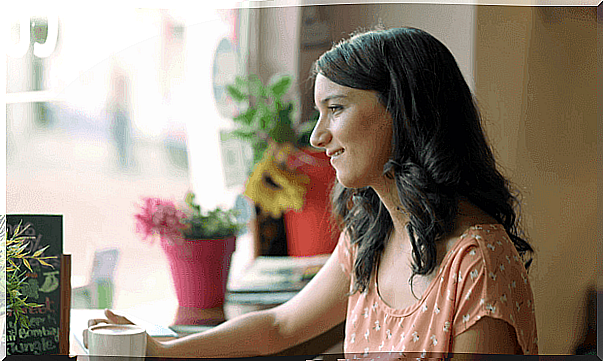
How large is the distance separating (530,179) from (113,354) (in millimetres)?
693

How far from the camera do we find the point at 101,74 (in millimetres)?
907

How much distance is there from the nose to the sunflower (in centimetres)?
5

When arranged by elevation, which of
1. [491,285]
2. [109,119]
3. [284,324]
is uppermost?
[109,119]

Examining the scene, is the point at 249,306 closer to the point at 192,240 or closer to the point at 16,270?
the point at 192,240

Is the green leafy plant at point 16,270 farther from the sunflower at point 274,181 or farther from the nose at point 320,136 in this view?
the nose at point 320,136

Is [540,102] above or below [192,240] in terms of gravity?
above

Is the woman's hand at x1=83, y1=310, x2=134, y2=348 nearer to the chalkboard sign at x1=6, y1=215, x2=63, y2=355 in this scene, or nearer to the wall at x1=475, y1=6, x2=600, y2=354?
the chalkboard sign at x1=6, y1=215, x2=63, y2=355

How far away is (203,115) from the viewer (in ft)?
3.02

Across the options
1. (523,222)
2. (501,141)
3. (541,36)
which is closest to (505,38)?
(541,36)

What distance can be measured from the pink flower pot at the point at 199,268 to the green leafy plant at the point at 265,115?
16cm

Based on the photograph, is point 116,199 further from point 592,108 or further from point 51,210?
point 592,108

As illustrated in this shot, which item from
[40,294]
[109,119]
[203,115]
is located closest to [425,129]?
[203,115]

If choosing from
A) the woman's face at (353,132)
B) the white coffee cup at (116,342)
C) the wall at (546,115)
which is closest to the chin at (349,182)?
the woman's face at (353,132)

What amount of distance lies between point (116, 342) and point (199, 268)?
17cm
